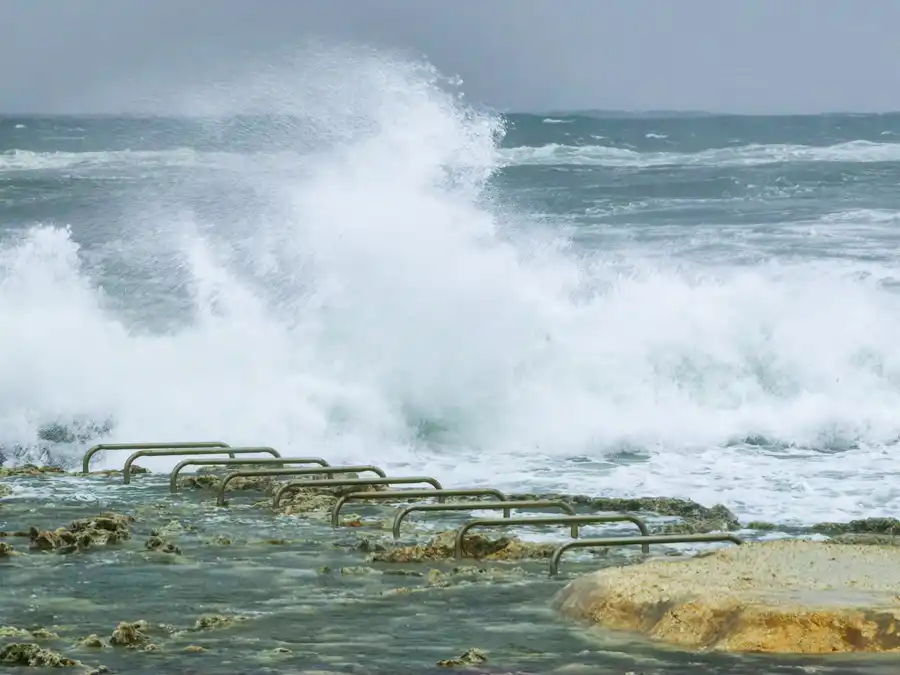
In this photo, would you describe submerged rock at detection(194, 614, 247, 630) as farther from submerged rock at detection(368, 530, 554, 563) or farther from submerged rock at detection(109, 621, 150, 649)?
submerged rock at detection(368, 530, 554, 563)

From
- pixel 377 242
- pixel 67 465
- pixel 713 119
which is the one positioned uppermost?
pixel 713 119

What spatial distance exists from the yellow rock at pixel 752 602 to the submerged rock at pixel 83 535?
9.15 ft

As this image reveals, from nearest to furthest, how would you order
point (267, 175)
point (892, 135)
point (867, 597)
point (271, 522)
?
point (867, 597) < point (271, 522) < point (267, 175) < point (892, 135)

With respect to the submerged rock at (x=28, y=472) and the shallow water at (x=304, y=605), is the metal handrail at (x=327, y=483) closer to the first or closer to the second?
the shallow water at (x=304, y=605)

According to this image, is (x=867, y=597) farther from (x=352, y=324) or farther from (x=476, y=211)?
(x=476, y=211)

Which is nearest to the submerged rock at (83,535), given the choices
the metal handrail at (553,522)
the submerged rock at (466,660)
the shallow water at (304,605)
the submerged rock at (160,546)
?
the shallow water at (304,605)

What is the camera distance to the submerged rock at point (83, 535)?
34.0ft

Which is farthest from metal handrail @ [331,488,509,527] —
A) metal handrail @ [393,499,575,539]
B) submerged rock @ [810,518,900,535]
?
submerged rock @ [810,518,900,535]

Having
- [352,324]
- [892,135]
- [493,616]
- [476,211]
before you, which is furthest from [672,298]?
[892,135]

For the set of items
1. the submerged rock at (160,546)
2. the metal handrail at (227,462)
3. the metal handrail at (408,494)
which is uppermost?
the metal handrail at (227,462)

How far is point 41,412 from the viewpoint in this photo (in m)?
20.3

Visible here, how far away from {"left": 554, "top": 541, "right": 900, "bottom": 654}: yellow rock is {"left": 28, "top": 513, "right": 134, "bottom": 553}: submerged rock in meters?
2.79

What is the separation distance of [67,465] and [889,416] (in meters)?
8.60

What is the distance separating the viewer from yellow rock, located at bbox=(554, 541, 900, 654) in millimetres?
7781
